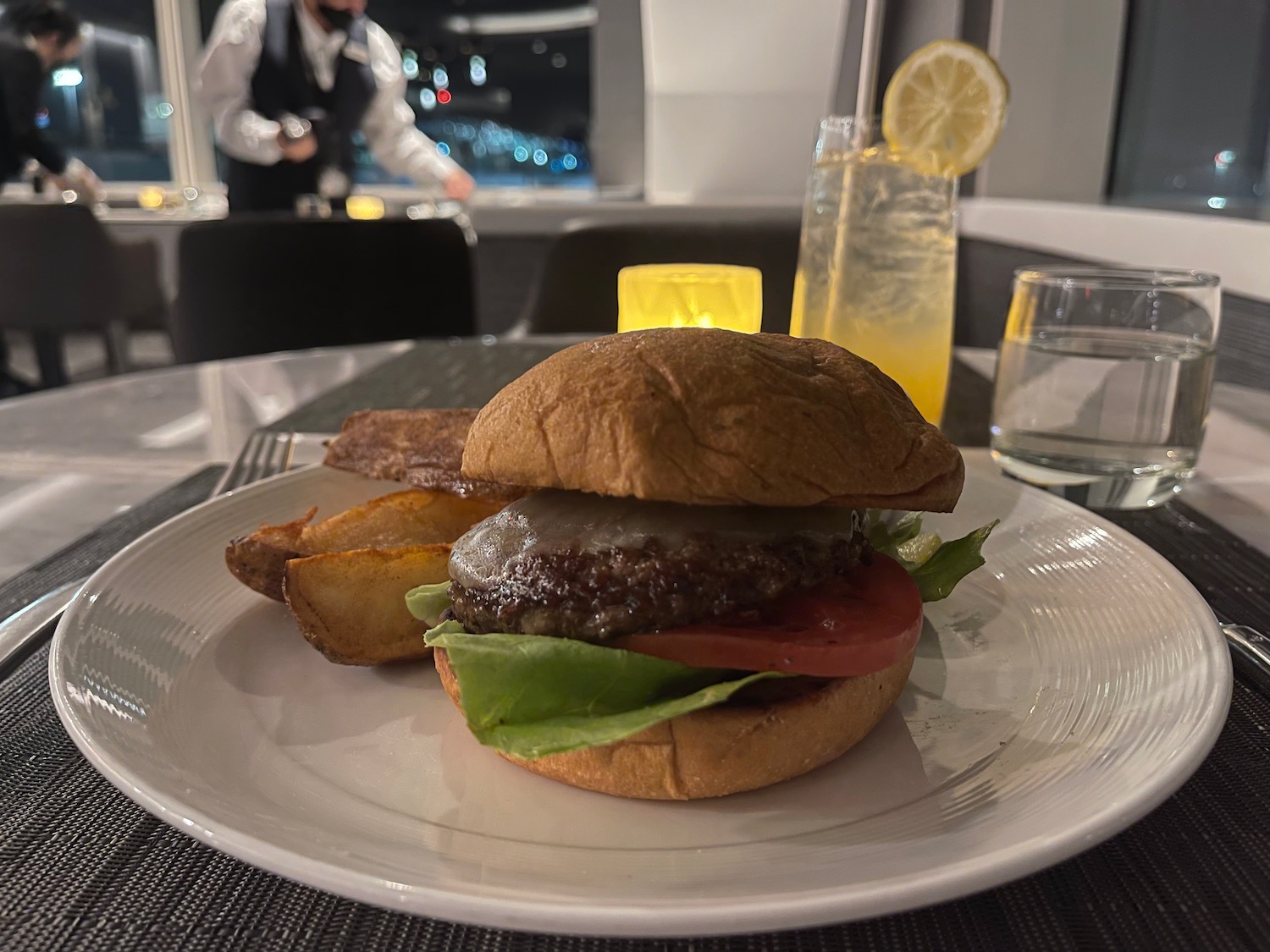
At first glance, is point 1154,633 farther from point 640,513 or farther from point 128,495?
point 128,495

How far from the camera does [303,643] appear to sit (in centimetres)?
116

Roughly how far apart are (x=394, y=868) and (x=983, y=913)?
433mm

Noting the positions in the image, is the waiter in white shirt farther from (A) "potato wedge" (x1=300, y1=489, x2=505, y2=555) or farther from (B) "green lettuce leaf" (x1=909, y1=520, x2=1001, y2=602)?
(B) "green lettuce leaf" (x1=909, y1=520, x2=1001, y2=602)

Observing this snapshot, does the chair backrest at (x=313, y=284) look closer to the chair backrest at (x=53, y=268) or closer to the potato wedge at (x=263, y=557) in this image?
the chair backrest at (x=53, y=268)

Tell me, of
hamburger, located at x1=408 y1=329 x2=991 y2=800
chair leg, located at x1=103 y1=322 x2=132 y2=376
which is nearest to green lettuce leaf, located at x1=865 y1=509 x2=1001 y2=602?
hamburger, located at x1=408 y1=329 x2=991 y2=800

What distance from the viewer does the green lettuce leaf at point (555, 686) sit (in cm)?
83

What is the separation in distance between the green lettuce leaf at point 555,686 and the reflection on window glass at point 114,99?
35.1ft

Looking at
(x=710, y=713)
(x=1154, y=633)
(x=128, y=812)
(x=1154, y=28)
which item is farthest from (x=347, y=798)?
(x=1154, y=28)

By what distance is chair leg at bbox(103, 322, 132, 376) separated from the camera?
696cm

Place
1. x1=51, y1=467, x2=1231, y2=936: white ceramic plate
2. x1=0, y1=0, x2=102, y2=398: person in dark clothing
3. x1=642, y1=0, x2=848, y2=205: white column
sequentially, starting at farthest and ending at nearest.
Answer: x1=0, y1=0, x2=102, y2=398: person in dark clothing < x1=642, y1=0, x2=848, y2=205: white column < x1=51, y1=467, x2=1231, y2=936: white ceramic plate

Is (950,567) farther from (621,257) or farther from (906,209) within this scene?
(621,257)

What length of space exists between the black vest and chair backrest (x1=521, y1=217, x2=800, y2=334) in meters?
2.34

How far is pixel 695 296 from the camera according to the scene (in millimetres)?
1914

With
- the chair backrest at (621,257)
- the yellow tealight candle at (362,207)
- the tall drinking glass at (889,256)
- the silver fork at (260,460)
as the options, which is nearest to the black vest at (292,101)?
the yellow tealight candle at (362,207)
